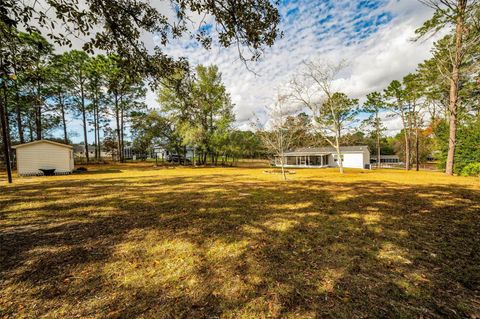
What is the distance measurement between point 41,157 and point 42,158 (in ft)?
0.36

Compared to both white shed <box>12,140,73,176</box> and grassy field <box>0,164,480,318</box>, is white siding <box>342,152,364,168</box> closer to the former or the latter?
grassy field <box>0,164,480,318</box>

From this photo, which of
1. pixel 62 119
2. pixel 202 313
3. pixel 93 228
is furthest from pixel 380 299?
pixel 62 119

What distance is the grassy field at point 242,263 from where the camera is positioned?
217cm

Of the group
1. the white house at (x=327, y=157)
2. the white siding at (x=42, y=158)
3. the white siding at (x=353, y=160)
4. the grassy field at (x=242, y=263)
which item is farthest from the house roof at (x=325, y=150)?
the white siding at (x=42, y=158)

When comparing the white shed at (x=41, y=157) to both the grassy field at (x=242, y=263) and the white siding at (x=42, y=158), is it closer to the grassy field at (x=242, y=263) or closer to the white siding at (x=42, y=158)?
the white siding at (x=42, y=158)

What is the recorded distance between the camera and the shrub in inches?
531

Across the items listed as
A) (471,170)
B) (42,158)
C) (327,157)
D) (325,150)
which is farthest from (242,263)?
(325,150)

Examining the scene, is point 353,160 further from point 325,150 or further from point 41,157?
point 41,157

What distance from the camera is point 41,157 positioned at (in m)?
17.5

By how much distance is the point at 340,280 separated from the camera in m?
2.62

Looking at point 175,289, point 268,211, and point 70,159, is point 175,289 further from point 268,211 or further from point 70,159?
point 70,159

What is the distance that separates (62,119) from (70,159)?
1501 cm

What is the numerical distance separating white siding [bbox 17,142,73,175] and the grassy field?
16.5 metres

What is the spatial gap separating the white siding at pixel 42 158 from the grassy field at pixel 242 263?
1647 centimetres
